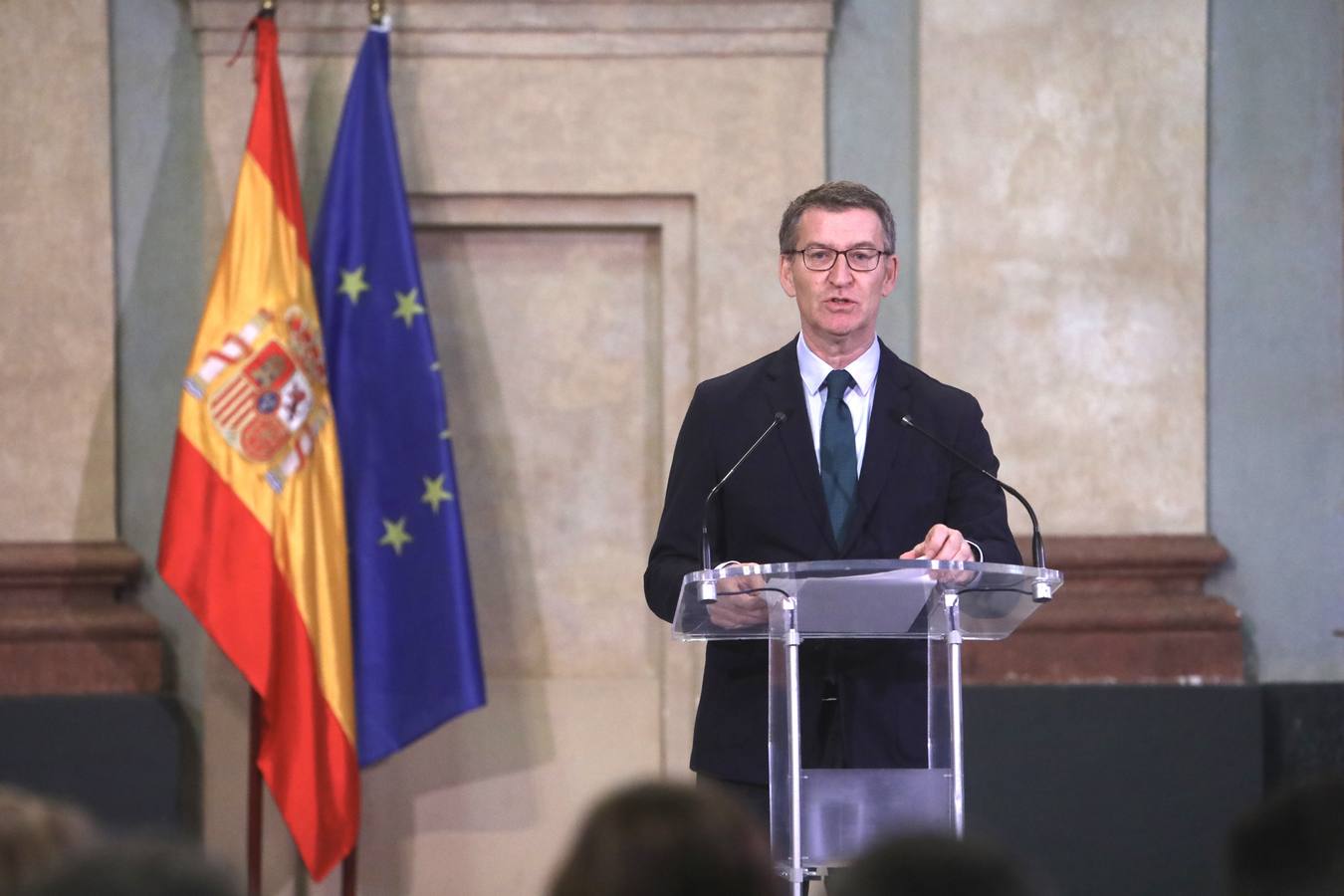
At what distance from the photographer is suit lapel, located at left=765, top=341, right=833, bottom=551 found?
3.25 metres

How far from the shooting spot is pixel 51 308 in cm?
550

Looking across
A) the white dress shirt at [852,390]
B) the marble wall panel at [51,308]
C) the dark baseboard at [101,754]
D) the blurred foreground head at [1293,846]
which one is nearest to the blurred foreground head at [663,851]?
the blurred foreground head at [1293,846]

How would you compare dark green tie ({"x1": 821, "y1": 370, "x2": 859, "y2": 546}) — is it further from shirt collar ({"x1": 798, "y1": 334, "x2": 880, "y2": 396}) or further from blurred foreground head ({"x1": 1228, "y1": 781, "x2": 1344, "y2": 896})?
blurred foreground head ({"x1": 1228, "y1": 781, "x2": 1344, "y2": 896})

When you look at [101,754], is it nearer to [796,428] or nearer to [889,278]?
[796,428]

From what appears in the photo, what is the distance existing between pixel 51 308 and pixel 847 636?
3420 mm

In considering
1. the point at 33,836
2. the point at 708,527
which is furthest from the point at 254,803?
the point at 33,836

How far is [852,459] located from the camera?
3.29m

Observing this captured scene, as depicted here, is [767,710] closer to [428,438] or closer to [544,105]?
[428,438]

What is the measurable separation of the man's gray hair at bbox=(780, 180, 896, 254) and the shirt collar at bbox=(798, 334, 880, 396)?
0.20m

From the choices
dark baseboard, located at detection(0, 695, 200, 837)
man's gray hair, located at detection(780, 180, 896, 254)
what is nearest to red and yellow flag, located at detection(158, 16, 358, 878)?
dark baseboard, located at detection(0, 695, 200, 837)

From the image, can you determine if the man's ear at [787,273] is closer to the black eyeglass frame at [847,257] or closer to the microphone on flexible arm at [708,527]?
the black eyeglass frame at [847,257]

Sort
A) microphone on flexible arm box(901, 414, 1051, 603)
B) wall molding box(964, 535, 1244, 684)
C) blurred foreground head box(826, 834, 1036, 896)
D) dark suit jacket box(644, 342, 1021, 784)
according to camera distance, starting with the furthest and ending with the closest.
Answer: wall molding box(964, 535, 1244, 684), dark suit jacket box(644, 342, 1021, 784), microphone on flexible arm box(901, 414, 1051, 603), blurred foreground head box(826, 834, 1036, 896)

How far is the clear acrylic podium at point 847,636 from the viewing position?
2.82 metres

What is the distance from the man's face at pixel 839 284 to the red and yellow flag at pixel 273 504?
7.60 ft
